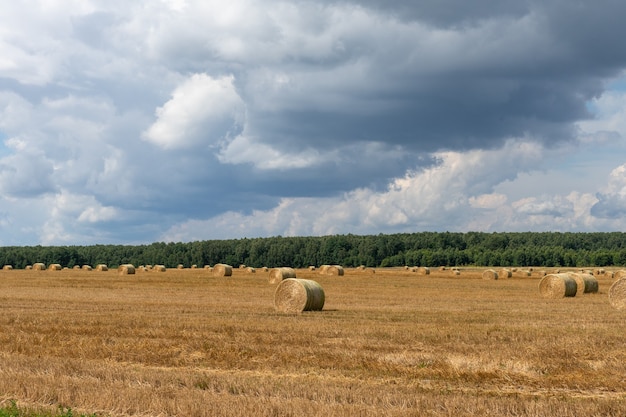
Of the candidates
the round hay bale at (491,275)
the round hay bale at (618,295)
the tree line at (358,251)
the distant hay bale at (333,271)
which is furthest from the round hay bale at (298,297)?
the tree line at (358,251)

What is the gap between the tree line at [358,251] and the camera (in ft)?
440

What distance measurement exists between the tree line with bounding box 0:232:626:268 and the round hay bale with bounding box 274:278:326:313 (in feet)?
348

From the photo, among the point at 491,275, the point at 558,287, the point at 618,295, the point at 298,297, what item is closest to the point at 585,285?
the point at 558,287

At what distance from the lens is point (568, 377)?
43.7ft

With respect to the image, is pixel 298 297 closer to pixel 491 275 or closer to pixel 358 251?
pixel 491 275

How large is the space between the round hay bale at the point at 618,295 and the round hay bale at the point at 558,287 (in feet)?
22.0

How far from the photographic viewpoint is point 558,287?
39250mm

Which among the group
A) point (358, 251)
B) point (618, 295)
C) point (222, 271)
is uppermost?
point (358, 251)

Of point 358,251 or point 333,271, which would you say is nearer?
point 333,271

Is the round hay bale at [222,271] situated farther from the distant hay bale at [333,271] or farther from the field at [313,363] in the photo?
the field at [313,363]

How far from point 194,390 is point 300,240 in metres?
158

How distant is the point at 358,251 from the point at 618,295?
122272 millimetres

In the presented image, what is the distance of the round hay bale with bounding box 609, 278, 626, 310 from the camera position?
3159 centimetres

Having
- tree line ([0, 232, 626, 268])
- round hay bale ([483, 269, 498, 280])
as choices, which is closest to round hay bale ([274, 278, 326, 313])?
round hay bale ([483, 269, 498, 280])
